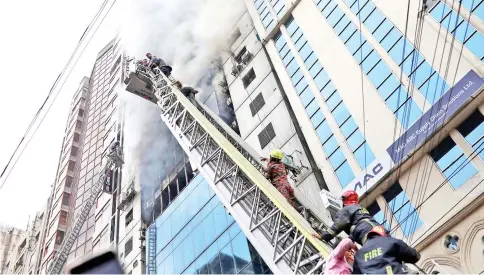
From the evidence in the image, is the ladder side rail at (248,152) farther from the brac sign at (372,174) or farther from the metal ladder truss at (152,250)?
the metal ladder truss at (152,250)

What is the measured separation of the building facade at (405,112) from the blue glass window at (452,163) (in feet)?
0.09

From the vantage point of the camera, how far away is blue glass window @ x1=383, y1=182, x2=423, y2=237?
12.2 m

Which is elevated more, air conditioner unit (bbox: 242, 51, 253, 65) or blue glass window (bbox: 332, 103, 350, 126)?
air conditioner unit (bbox: 242, 51, 253, 65)

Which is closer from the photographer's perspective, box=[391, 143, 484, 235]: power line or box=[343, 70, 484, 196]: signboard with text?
box=[391, 143, 484, 235]: power line

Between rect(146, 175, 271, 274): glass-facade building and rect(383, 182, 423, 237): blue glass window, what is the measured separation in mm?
4017

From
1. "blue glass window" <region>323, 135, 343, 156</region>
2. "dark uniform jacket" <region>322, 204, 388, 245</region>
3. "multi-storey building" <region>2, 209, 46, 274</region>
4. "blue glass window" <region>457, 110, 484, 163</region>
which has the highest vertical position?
"multi-storey building" <region>2, 209, 46, 274</region>

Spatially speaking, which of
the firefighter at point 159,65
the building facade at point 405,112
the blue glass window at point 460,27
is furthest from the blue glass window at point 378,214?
the firefighter at point 159,65

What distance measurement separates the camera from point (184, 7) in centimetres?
2920

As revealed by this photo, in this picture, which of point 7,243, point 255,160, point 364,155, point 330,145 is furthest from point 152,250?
point 7,243

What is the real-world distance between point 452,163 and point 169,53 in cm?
1947

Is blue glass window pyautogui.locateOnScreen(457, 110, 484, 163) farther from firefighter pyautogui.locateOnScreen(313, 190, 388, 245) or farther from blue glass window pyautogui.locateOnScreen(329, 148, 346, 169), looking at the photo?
firefighter pyautogui.locateOnScreen(313, 190, 388, 245)

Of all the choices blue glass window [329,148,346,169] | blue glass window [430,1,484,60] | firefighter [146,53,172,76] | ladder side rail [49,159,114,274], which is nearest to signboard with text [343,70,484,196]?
blue glass window [430,1,484,60]

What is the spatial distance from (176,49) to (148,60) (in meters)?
9.51

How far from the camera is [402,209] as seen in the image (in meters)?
12.8
